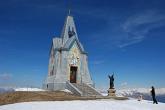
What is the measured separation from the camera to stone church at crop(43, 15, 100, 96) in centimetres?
3291

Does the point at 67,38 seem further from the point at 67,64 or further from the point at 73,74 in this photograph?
the point at 73,74

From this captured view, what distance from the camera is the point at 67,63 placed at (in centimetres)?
3366

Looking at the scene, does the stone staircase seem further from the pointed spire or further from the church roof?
the pointed spire

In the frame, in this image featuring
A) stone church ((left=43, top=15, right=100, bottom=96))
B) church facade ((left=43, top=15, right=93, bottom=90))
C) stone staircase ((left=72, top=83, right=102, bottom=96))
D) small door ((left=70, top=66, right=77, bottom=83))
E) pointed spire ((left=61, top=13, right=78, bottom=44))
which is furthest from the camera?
pointed spire ((left=61, top=13, right=78, bottom=44))

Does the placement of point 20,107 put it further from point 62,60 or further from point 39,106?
point 62,60

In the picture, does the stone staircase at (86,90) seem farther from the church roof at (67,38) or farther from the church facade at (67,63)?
the church roof at (67,38)

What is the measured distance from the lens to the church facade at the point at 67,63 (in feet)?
109

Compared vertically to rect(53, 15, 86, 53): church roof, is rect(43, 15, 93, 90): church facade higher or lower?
lower

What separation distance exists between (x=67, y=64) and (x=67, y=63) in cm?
15

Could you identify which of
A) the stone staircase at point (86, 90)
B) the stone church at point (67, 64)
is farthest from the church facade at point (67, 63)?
the stone staircase at point (86, 90)

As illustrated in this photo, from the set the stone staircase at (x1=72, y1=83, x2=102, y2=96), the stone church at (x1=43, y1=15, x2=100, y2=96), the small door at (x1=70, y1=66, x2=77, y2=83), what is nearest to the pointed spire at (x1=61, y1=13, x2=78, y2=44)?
the stone church at (x1=43, y1=15, x2=100, y2=96)

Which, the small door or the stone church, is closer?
the stone church

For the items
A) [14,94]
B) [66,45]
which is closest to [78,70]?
[66,45]

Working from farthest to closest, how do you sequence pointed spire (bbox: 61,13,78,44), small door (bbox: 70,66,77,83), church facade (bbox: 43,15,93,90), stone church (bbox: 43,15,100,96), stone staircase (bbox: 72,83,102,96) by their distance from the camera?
pointed spire (bbox: 61,13,78,44), small door (bbox: 70,66,77,83), church facade (bbox: 43,15,93,90), stone church (bbox: 43,15,100,96), stone staircase (bbox: 72,83,102,96)
